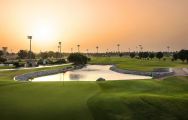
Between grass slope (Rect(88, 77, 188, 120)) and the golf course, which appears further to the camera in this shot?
grass slope (Rect(88, 77, 188, 120))

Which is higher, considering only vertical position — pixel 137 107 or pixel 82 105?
pixel 82 105

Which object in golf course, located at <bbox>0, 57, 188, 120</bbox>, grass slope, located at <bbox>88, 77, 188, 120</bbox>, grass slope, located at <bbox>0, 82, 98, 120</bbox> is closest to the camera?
grass slope, located at <bbox>0, 82, 98, 120</bbox>

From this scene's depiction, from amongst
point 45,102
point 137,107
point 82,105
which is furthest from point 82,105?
point 137,107

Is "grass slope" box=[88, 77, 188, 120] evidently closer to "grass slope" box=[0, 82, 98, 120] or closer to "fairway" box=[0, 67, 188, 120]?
"fairway" box=[0, 67, 188, 120]

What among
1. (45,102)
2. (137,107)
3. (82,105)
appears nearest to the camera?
(82,105)

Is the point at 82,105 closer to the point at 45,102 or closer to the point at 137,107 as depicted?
the point at 45,102

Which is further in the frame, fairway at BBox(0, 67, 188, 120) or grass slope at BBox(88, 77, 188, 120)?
grass slope at BBox(88, 77, 188, 120)

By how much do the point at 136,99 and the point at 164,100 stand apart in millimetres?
3045

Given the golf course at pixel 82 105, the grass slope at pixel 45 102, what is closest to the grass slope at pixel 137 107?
the golf course at pixel 82 105

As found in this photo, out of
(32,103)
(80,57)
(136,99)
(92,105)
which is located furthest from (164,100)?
(80,57)

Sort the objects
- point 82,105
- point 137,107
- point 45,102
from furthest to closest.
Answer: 1. point 45,102
2. point 137,107
3. point 82,105

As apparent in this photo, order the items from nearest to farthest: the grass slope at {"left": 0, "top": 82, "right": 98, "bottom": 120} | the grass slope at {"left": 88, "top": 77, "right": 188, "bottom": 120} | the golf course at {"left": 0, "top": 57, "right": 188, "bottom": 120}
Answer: the grass slope at {"left": 0, "top": 82, "right": 98, "bottom": 120}, the golf course at {"left": 0, "top": 57, "right": 188, "bottom": 120}, the grass slope at {"left": 88, "top": 77, "right": 188, "bottom": 120}

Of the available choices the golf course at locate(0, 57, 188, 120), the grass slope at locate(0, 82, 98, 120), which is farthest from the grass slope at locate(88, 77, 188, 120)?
the grass slope at locate(0, 82, 98, 120)

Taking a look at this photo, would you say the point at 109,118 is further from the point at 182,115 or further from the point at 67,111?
the point at 182,115
